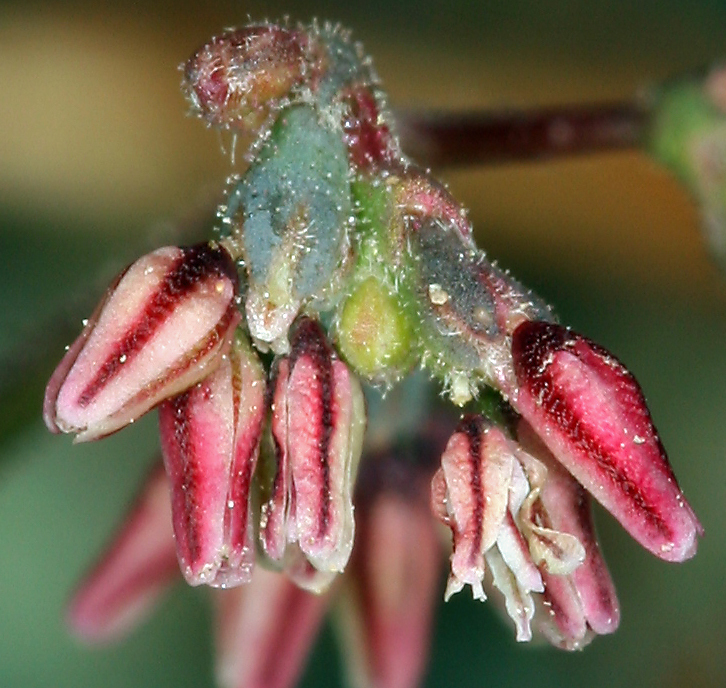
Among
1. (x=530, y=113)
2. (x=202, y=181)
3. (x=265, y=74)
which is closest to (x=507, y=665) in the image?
(x=530, y=113)

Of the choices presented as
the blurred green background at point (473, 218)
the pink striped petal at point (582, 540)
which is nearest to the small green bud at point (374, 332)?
the pink striped petal at point (582, 540)

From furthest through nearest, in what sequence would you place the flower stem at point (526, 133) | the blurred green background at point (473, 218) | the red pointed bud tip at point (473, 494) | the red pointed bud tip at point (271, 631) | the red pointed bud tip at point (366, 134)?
the blurred green background at point (473, 218) → the flower stem at point (526, 133) → the red pointed bud tip at point (271, 631) → the red pointed bud tip at point (366, 134) → the red pointed bud tip at point (473, 494)

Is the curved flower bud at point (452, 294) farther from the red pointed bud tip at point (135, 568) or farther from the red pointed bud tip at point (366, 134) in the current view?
the red pointed bud tip at point (135, 568)

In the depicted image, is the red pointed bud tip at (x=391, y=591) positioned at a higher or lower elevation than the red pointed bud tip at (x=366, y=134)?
lower

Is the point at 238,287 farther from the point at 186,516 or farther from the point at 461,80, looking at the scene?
the point at 461,80

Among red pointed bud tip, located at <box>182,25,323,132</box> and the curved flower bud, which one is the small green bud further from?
red pointed bud tip, located at <box>182,25,323,132</box>

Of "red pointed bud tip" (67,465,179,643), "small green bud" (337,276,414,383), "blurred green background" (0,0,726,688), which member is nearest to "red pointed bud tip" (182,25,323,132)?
"small green bud" (337,276,414,383)
